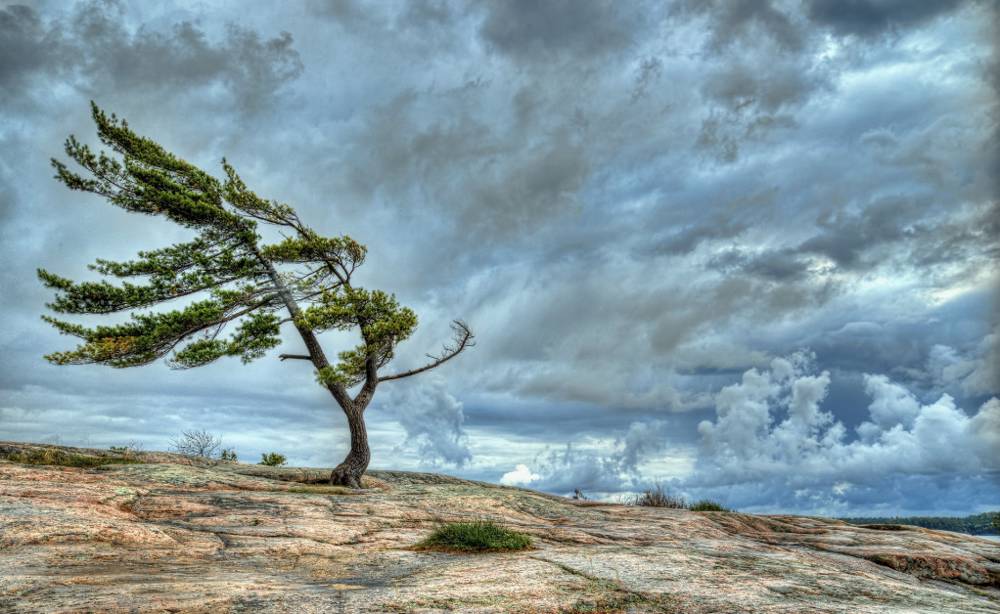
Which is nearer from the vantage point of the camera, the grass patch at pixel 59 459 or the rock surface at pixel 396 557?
the rock surface at pixel 396 557

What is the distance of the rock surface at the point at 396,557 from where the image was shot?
7.30 metres

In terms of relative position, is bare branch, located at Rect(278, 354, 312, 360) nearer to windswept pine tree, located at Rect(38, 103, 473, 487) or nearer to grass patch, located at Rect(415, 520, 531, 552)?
windswept pine tree, located at Rect(38, 103, 473, 487)

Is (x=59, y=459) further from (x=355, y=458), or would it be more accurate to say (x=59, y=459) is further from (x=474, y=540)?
(x=474, y=540)

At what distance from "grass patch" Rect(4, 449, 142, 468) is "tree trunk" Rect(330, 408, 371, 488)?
21.8 ft

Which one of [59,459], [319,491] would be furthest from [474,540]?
[59,459]

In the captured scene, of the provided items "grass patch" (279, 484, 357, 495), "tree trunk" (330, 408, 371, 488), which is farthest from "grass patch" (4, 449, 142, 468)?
"tree trunk" (330, 408, 371, 488)

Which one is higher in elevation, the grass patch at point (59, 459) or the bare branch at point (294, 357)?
the bare branch at point (294, 357)

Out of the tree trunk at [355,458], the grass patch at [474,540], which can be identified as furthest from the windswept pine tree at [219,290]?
the grass patch at [474,540]

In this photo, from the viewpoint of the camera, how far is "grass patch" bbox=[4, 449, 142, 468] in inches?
799

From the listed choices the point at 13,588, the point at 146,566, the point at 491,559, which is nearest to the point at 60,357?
the point at 146,566

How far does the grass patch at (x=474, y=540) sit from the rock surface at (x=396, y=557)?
1.60 ft

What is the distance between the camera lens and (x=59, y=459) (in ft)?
68.1

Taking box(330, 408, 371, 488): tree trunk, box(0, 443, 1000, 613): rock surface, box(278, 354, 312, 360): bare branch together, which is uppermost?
box(278, 354, 312, 360): bare branch

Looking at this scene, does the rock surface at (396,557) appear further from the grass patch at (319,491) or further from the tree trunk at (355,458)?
the tree trunk at (355,458)
